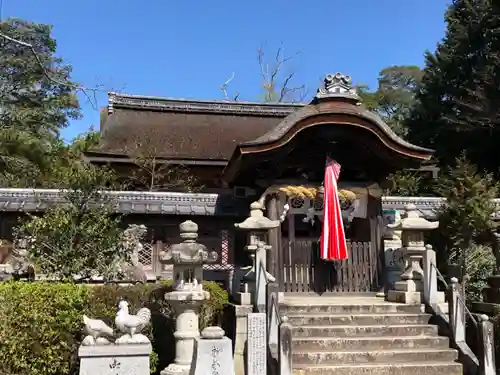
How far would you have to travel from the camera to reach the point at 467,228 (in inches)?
493

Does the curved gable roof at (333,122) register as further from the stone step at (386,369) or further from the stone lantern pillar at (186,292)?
the stone step at (386,369)

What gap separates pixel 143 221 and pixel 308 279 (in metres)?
4.72

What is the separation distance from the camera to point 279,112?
69.7 ft

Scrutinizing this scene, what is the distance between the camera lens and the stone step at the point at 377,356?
7.88 meters

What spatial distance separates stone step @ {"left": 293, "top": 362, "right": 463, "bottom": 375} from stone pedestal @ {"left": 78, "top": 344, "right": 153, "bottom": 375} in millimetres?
2287

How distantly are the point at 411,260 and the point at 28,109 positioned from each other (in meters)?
21.2

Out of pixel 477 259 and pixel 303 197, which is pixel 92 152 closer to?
pixel 303 197

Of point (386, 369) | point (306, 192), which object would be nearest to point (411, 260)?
point (306, 192)

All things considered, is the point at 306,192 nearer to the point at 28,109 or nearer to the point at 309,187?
the point at 309,187

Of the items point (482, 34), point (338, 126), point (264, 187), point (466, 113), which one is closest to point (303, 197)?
point (264, 187)

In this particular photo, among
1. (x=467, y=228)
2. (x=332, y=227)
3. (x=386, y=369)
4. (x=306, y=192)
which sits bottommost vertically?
(x=386, y=369)

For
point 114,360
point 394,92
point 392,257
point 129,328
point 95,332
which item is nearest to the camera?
point 114,360

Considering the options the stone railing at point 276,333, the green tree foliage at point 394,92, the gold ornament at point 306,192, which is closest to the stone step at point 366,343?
the stone railing at point 276,333

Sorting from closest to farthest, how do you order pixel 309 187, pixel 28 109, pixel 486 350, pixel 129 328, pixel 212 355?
pixel 212 355
pixel 129 328
pixel 486 350
pixel 309 187
pixel 28 109
